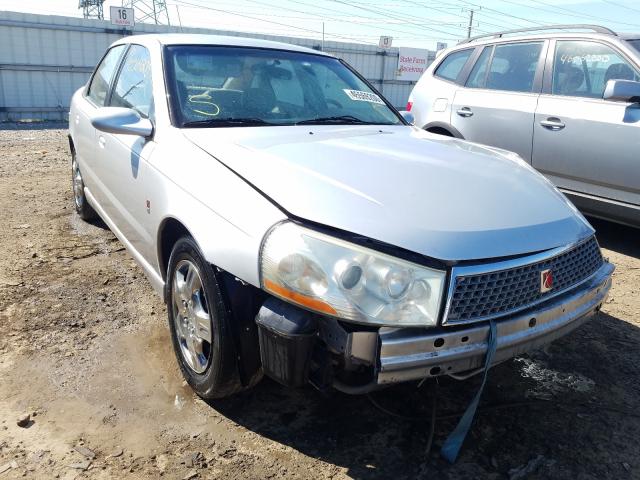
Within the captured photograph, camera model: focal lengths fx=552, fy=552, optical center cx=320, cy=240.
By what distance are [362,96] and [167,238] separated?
1644 mm

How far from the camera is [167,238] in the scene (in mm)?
2770

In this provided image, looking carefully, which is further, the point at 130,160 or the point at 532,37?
the point at 532,37

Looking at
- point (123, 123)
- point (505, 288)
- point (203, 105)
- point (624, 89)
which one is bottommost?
point (505, 288)

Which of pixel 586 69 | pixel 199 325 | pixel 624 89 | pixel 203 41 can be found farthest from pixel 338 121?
pixel 586 69

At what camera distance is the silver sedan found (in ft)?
6.12

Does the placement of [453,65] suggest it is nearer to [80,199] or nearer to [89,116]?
[89,116]

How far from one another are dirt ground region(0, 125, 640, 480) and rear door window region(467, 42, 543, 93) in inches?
102

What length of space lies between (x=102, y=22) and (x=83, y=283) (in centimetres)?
1405

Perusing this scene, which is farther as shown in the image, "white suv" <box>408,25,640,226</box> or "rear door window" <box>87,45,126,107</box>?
"white suv" <box>408,25,640,226</box>

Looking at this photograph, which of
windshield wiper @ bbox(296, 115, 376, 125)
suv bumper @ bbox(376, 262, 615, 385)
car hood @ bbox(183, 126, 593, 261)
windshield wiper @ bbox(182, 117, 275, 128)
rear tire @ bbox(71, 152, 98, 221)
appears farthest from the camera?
rear tire @ bbox(71, 152, 98, 221)

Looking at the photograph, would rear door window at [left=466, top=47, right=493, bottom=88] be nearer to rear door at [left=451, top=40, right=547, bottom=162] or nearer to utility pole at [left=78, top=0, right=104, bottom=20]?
rear door at [left=451, top=40, right=547, bottom=162]

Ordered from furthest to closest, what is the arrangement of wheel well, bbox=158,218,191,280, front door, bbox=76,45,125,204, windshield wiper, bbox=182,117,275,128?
front door, bbox=76,45,125,204 → windshield wiper, bbox=182,117,275,128 → wheel well, bbox=158,218,191,280

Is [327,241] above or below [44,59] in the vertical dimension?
below

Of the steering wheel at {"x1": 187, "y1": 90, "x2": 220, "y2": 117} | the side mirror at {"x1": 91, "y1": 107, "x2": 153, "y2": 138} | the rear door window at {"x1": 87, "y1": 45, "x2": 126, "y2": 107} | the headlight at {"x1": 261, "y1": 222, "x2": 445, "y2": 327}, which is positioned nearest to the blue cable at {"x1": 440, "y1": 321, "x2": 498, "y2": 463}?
the headlight at {"x1": 261, "y1": 222, "x2": 445, "y2": 327}
